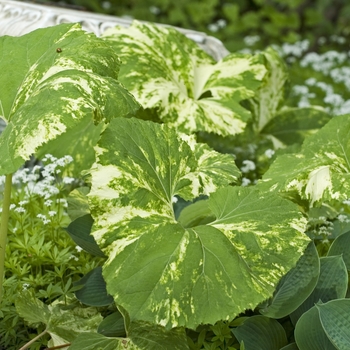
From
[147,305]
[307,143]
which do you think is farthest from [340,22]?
[147,305]

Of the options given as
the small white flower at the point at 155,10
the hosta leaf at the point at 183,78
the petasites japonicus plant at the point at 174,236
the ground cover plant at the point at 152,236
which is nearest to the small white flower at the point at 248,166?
the hosta leaf at the point at 183,78

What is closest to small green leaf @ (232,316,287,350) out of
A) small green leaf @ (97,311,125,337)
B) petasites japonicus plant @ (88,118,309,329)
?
petasites japonicus plant @ (88,118,309,329)

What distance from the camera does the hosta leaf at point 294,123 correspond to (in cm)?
329

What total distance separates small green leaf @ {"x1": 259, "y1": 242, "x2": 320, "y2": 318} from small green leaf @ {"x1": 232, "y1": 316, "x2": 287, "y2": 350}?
40mm

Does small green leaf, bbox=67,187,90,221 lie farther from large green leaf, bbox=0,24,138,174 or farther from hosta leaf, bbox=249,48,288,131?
hosta leaf, bbox=249,48,288,131

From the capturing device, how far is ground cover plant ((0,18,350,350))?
5.23ft

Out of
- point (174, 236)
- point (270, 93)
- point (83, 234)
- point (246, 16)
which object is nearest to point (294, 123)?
point (270, 93)

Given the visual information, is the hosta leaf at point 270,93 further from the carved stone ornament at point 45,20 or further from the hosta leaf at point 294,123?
the carved stone ornament at point 45,20

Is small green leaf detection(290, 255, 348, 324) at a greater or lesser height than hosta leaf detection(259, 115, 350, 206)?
lesser

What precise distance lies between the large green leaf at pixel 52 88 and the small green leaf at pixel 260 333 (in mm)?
701

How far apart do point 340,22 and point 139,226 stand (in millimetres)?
6160

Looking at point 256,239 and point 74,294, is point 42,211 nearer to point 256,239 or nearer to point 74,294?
point 74,294

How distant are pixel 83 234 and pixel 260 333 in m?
0.63

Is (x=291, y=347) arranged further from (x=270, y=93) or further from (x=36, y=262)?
(x=270, y=93)
